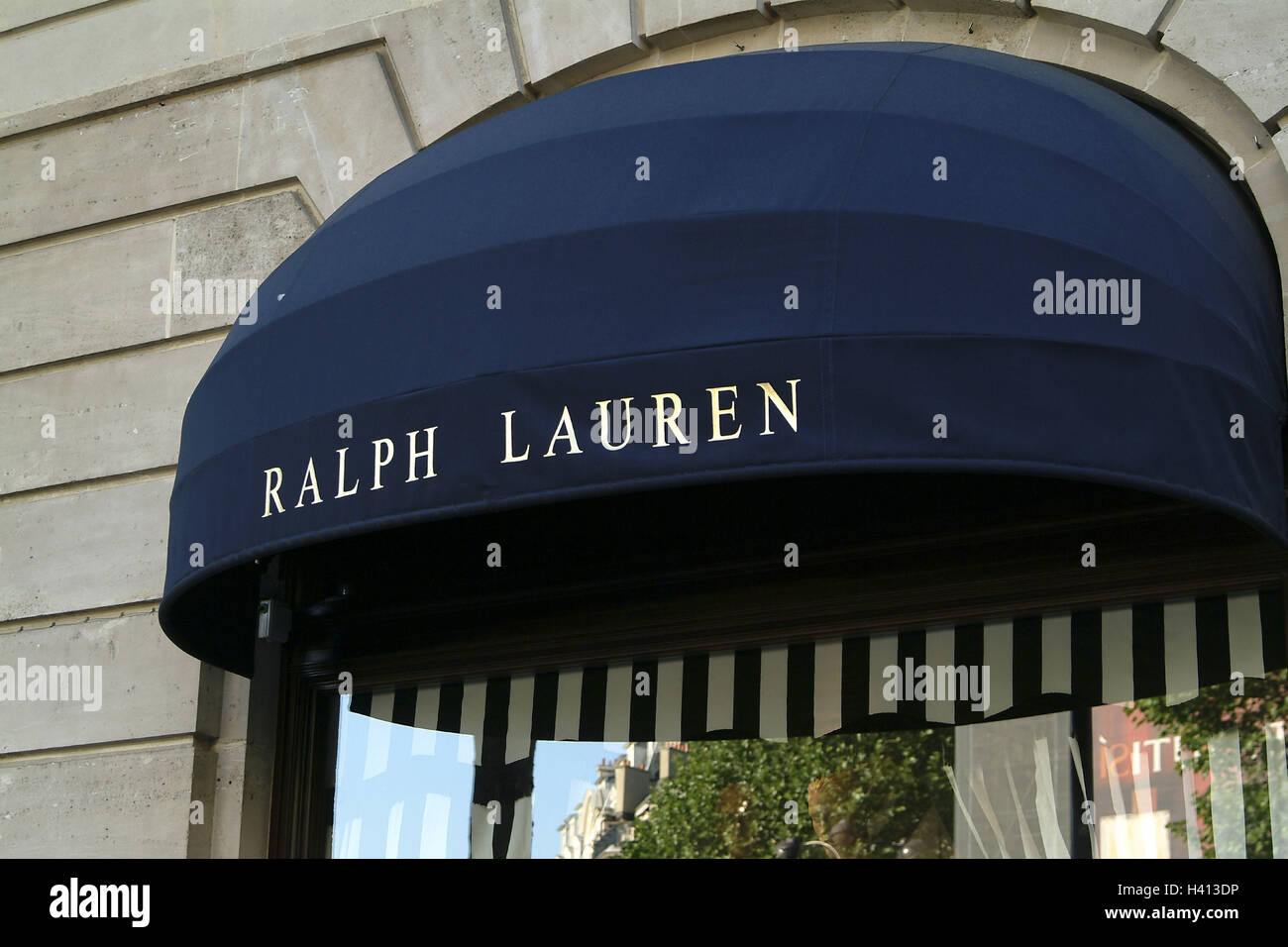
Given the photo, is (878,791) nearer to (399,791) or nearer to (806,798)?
(806,798)

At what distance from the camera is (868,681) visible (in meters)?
5.78

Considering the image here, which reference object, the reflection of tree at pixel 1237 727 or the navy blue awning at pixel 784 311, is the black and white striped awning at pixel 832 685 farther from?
the navy blue awning at pixel 784 311

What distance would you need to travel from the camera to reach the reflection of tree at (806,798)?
5395mm

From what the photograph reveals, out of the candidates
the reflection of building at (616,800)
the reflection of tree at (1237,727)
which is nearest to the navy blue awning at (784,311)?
the reflection of tree at (1237,727)

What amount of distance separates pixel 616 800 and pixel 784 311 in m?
2.52

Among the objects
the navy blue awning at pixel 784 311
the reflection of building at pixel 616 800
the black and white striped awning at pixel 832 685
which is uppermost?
the navy blue awning at pixel 784 311

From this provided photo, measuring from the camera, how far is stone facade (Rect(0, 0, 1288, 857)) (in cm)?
641

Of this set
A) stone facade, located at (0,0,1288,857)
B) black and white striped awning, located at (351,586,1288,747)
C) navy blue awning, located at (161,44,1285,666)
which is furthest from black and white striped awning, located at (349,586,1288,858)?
stone facade, located at (0,0,1288,857)

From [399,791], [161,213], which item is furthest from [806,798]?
[161,213]

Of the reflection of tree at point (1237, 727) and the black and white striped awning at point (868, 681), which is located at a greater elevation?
the black and white striped awning at point (868, 681)

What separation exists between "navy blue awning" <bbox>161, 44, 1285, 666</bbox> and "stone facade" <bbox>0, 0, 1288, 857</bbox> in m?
1.25

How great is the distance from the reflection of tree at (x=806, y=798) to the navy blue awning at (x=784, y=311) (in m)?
1.62

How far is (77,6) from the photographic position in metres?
7.85

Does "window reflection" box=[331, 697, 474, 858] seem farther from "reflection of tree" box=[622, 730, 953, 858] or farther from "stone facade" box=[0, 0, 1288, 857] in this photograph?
"reflection of tree" box=[622, 730, 953, 858]
